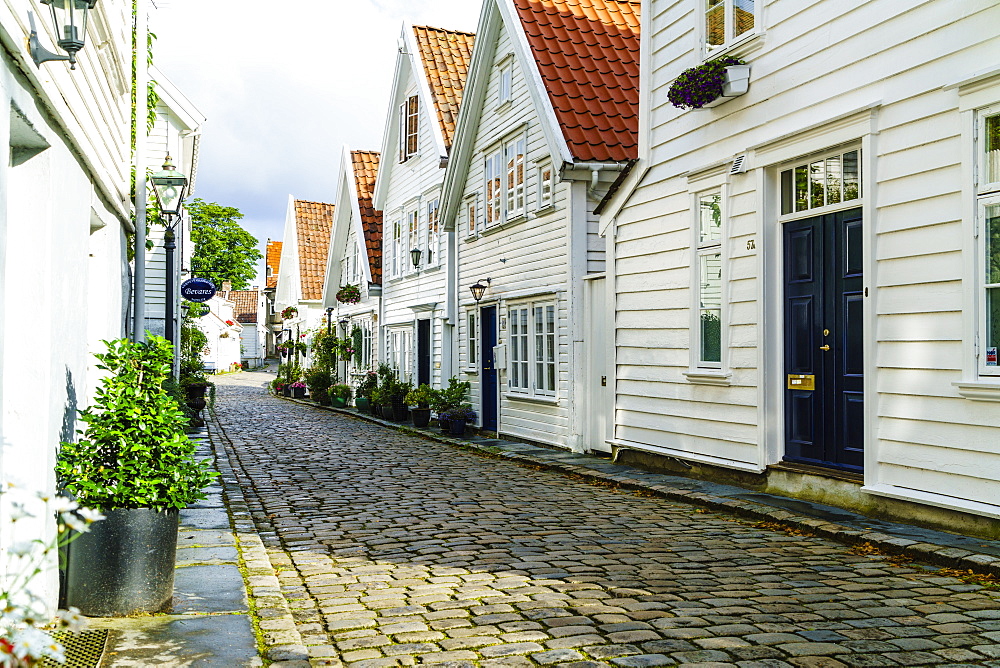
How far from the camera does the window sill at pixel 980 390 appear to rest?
22.4ft

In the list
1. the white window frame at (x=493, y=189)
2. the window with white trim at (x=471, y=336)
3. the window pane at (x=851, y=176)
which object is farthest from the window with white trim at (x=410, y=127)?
the window pane at (x=851, y=176)

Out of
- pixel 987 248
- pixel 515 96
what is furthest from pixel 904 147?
pixel 515 96

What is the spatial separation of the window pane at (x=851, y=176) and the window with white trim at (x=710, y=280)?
6.16 ft

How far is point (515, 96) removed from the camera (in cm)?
1708

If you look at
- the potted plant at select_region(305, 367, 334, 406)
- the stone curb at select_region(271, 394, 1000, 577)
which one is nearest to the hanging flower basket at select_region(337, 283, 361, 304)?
the potted plant at select_region(305, 367, 334, 406)

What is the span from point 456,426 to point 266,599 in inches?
497

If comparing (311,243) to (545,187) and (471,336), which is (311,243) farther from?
(545,187)

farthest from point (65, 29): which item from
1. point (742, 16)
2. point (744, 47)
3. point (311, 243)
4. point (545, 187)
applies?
point (311, 243)

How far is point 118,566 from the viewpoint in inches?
205

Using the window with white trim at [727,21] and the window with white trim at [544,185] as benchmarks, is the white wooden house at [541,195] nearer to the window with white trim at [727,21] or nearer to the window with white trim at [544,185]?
the window with white trim at [544,185]

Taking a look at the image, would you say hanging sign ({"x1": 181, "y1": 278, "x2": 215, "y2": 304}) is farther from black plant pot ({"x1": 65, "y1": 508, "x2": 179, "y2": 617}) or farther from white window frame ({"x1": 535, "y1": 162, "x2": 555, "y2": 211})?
black plant pot ({"x1": 65, "y1": 508, "x2": 179, "y2": 617})

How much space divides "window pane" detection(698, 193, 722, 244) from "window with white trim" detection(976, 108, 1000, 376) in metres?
3.59

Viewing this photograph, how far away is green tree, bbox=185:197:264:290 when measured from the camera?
59188 mm

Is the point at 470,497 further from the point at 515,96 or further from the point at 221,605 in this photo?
the point at 515,96
